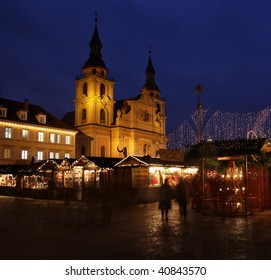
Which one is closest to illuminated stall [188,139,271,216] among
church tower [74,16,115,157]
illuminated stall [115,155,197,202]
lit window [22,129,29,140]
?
illuminated stall [115,155,197,202]

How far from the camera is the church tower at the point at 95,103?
2341 inches

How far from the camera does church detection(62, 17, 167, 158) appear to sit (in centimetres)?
5966

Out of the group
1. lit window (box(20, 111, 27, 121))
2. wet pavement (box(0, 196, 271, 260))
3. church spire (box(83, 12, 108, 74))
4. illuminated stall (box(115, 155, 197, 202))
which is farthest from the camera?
church spire (box(83, 12, 108, 74))

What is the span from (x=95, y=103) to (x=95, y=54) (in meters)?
9.66

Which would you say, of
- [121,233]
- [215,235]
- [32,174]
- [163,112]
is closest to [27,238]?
[121,233]

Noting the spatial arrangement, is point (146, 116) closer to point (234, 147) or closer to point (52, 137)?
point (52, 137)

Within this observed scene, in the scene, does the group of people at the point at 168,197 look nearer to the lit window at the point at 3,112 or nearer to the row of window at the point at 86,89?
the lit window at the point at 3,112

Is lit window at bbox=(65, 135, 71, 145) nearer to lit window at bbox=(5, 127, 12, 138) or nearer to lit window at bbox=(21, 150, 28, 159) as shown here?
lit window at bbox=(21, 150, 28, 159)

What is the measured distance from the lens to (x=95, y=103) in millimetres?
60156

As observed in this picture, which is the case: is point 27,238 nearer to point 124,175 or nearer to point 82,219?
point 82,219

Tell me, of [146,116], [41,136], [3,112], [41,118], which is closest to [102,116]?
[146,116]

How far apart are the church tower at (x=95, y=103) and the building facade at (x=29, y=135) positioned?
6.37 metres

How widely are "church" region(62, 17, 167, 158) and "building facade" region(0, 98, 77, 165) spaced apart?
21.0 ft

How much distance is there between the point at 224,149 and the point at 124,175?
10842mm
